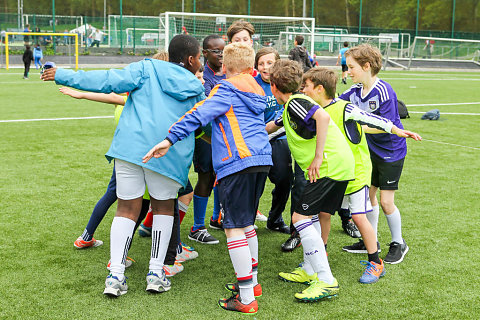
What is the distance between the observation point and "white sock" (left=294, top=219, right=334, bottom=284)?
12.0 feet

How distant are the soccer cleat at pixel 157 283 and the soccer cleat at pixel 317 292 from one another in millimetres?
956

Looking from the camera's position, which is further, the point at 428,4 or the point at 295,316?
the point at 428,4

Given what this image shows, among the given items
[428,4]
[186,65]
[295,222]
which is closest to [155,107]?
[186,65]

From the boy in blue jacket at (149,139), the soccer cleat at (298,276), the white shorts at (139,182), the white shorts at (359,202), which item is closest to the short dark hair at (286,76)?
the boy in blue jacket at (149,139)

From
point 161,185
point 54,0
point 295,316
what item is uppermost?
point 54,0

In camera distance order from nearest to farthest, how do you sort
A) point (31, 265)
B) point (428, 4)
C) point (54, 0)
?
point (31, 265), point (54, 0), point (428, 4)

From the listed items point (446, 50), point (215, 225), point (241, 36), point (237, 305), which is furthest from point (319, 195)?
point (446, 50)

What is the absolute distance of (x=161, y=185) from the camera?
12.0 ft

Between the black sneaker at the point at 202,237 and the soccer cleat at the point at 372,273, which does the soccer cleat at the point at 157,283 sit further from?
the soccer cleat at the point at 372,273

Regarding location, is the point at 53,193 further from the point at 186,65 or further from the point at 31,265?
the point at 186,65

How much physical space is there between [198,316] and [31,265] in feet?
5.32

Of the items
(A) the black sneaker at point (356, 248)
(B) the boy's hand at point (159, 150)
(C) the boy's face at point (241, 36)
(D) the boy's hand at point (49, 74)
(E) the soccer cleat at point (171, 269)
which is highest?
(C) the boy's face at point (241, 36)

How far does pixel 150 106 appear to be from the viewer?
11.7ft

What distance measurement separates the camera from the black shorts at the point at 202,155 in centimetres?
469
